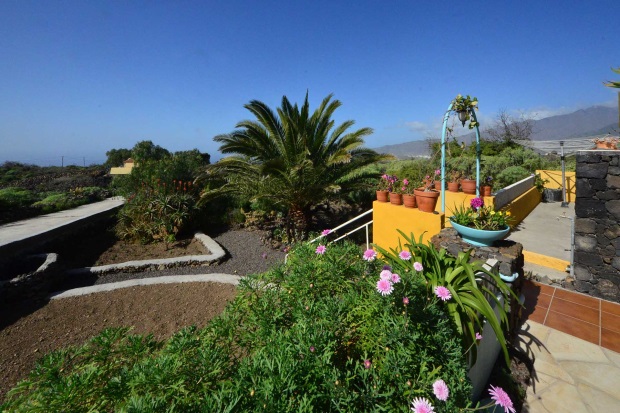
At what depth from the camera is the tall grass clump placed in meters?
0.94

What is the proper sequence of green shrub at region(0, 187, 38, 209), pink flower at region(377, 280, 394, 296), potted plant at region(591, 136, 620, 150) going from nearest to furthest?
pink flower at region(377, 280, 394, 296) → potted plant at region(591, 136, 620, 150) → green shrub at region(0, 187, 38, 209)

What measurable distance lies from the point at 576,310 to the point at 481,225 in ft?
5.95

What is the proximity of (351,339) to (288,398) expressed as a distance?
0.44m

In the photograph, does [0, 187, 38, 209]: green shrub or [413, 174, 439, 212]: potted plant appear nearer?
[413, 174, 439, 212]: potted plant

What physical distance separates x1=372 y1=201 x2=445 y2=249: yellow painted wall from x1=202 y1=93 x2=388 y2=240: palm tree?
1692mm

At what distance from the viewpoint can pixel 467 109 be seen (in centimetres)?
362

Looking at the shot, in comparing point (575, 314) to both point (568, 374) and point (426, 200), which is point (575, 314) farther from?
point (426, 200)

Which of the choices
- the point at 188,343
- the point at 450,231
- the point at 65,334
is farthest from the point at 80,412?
the point at 450,231

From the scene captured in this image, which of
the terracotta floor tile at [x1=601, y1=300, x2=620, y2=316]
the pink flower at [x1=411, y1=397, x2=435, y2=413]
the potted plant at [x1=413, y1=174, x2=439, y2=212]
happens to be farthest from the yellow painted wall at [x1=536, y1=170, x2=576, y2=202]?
the pink flower at [x1=411, y1=397, x2=435, y2=413]

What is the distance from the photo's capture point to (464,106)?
3.60m

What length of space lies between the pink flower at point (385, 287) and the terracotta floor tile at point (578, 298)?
3.80 meters

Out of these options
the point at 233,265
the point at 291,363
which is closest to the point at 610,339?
the point at 291,363

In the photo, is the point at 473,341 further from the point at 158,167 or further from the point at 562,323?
the point at 158,167

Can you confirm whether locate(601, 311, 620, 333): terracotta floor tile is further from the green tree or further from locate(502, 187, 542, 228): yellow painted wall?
the green tree
